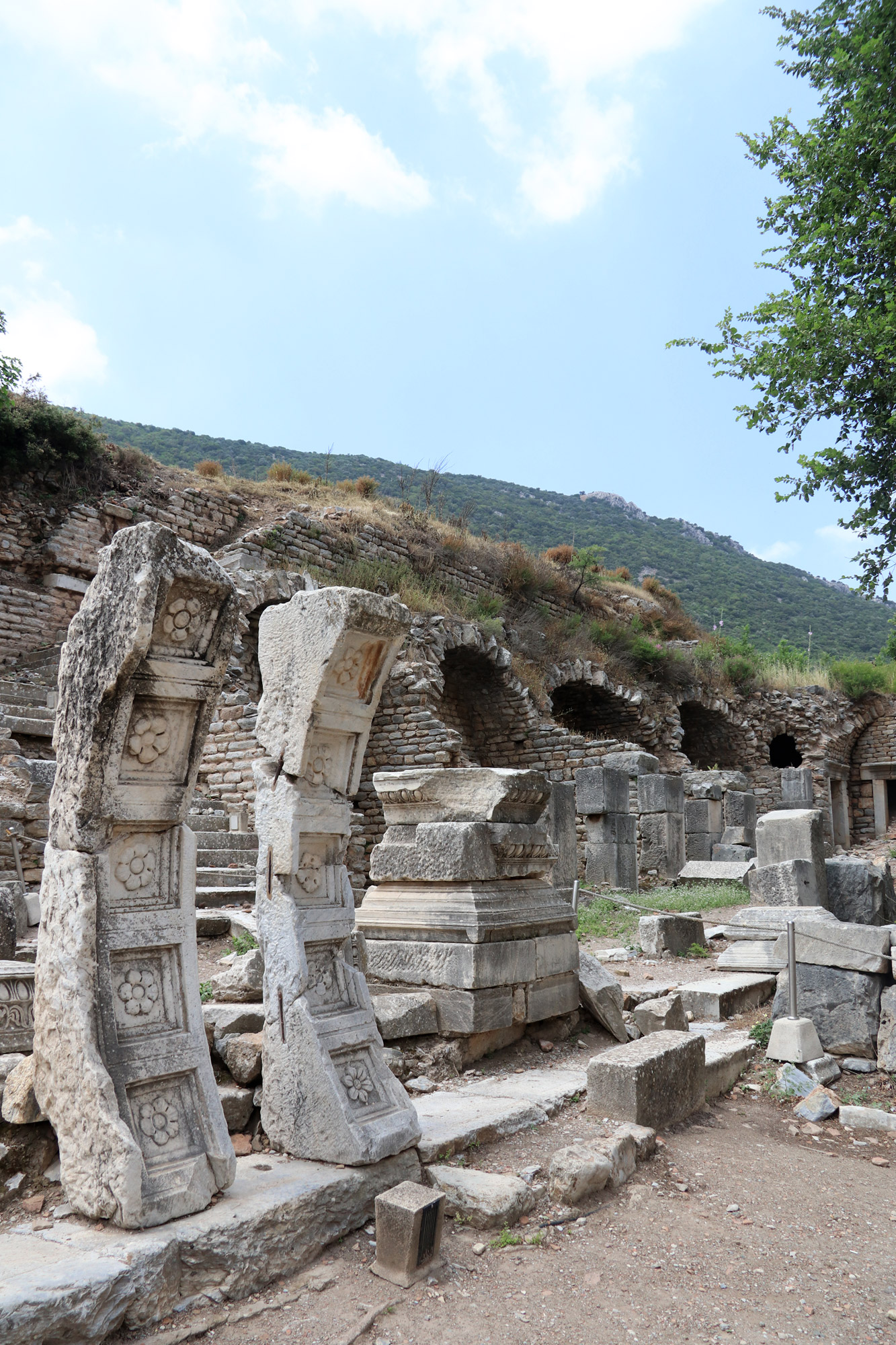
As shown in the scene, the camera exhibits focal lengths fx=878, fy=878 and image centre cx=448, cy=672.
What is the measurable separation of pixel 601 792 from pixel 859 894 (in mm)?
5578

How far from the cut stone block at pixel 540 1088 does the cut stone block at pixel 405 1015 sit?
310mm

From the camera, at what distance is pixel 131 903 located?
8.64 ft

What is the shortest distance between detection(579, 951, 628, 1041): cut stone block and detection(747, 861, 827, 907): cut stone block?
99.7 inches

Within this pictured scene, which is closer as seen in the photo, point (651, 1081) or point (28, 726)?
point (651, 1081)

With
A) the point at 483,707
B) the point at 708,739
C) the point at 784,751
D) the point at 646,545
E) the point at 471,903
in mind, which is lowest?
the point at 471,903

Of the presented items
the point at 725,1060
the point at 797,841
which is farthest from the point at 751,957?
the point at 725,1060

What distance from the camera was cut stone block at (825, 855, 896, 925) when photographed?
7.65 metres

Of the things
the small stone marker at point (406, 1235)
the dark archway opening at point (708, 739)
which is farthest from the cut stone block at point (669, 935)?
the dark archway opening at point (708, 739)

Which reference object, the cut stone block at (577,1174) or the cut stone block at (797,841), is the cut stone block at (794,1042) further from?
the cut stone block at (577,1174)

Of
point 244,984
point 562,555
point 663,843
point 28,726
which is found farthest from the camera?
point 562,555

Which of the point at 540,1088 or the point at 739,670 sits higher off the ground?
the point at 739,670

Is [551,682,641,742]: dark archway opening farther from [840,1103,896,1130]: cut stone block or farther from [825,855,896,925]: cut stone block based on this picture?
[840,1103,896,1130]: cut stone block

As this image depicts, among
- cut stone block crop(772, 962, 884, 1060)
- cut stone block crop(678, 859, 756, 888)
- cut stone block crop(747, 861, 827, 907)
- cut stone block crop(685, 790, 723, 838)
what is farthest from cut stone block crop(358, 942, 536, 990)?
cut stone block crop(685, 790, 723, 838)

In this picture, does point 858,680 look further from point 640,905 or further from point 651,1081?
point 651,1081
